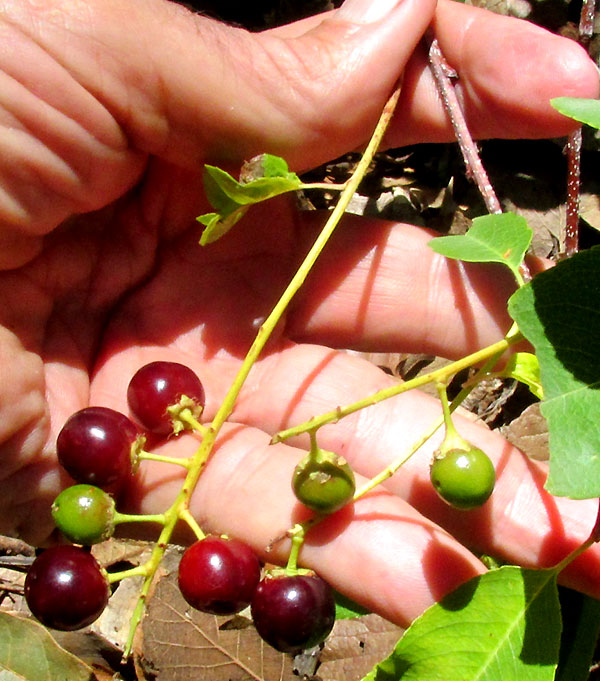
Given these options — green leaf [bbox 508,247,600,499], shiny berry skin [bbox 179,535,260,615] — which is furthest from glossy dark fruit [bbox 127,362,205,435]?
green leaf [bbox 508,247,600,499]

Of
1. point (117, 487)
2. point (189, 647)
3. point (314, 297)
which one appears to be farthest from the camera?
point (189, 647)

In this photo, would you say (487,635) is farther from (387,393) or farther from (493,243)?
Answer: (493,243)

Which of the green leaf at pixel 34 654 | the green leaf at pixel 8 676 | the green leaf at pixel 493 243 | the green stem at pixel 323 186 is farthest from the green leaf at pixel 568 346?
the green leaf at pixel 8 676

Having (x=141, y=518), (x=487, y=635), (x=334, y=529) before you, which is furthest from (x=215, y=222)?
(x=487, y=635)

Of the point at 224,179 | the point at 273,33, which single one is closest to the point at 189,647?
the point at 224,179

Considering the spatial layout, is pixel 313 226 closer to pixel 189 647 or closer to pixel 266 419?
pixel 266 419

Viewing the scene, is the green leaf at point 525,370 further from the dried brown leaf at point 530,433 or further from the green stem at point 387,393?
the dried brown leaf at point 530,433

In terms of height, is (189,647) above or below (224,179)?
below

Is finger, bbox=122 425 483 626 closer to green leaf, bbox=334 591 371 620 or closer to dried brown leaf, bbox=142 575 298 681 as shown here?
green leaf, bbox=334 591 371 620
